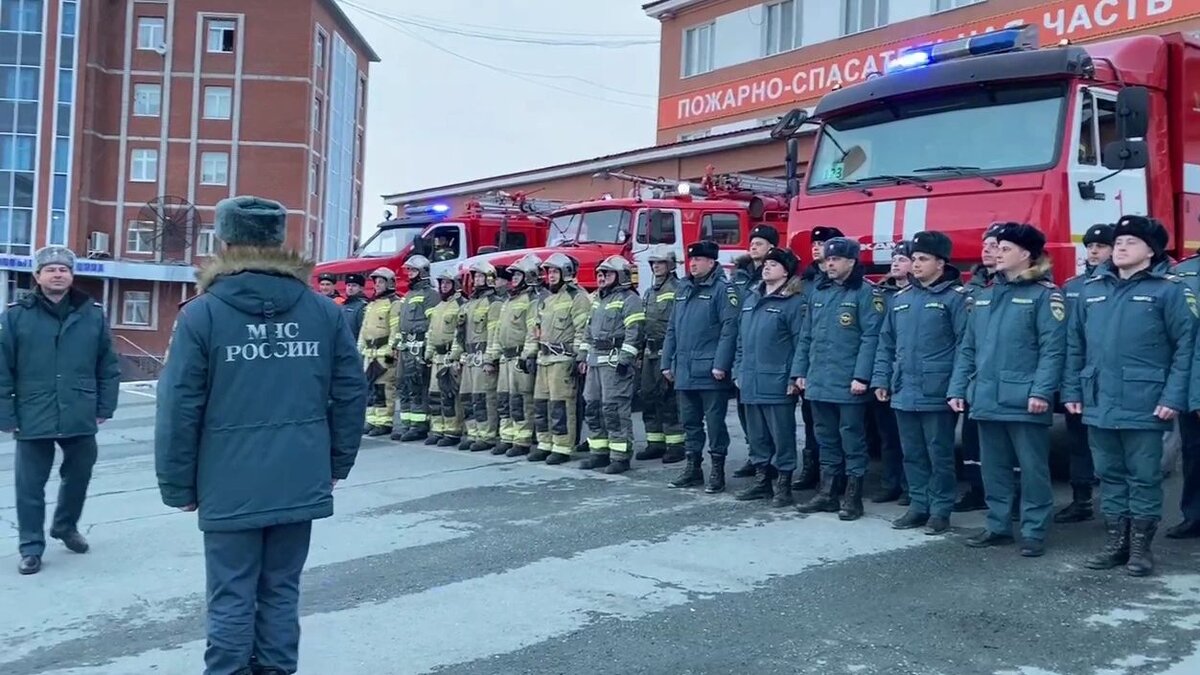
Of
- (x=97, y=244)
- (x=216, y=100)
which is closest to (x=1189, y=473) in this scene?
(x=97, y=244)

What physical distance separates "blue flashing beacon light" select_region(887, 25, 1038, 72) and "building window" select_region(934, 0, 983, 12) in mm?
12057

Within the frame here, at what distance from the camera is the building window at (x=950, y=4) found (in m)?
20.0

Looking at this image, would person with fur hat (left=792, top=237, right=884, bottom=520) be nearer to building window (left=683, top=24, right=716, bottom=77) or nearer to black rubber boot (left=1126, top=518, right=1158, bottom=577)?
black rubber boot (left=1126, top=518, right=1158, bottom=577)

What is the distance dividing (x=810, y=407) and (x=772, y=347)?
553 mm

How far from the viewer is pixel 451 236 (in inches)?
713

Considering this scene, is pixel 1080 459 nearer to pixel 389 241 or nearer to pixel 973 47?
pixel 973 47

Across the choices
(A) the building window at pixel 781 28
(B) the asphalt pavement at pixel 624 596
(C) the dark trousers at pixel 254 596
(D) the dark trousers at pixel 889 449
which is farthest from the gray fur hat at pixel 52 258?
(A) the building window at pixel 781 28

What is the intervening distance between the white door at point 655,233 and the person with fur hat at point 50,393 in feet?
27.4

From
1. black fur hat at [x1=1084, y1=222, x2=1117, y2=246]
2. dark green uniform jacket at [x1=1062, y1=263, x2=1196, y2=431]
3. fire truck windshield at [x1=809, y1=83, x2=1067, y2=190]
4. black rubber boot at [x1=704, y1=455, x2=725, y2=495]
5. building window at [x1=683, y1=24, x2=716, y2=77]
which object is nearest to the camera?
dark green uniform jacket at [x1=1062, y1=263, x2=1196, y2=431]

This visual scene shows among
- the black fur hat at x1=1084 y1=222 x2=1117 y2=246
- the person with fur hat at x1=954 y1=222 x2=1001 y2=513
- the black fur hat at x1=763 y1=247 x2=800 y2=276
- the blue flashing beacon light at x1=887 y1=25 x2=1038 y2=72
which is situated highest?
the blue flashing beacon light at x1=887 y1=25 x2=1038 y2=72

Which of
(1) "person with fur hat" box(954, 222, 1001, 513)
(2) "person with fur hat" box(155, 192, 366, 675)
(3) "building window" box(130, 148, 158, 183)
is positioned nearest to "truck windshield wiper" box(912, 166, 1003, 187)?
(1) "person with fur hat" box(954, 222, 1001, 513)

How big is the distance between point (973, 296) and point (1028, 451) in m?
1.13

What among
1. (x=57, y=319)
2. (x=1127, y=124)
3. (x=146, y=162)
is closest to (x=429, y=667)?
(x=57, y=319)

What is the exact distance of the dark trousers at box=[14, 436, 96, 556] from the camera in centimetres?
677
